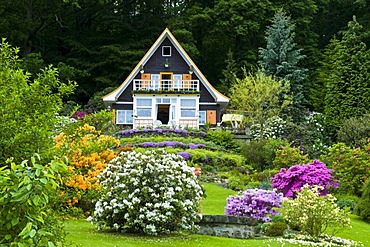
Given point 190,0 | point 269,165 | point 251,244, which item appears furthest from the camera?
point 190,0

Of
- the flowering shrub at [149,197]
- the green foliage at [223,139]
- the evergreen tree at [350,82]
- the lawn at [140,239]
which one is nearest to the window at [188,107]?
the green foliage at [223,139]

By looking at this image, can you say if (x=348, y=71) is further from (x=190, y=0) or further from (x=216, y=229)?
(x=216, y=229)

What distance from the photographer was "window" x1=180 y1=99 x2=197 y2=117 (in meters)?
40.9

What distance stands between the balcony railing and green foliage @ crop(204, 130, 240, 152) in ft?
25.1

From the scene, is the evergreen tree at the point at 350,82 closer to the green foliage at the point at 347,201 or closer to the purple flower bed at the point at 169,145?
the purple flower bed at the point at 169,145

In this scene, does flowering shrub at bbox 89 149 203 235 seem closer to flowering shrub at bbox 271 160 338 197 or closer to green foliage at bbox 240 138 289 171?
flowering shrub at bbox 271 160 338 197

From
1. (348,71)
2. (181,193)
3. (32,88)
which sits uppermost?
(348,71)

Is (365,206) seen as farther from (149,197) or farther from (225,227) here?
(149,197)

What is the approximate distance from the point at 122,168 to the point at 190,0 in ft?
153

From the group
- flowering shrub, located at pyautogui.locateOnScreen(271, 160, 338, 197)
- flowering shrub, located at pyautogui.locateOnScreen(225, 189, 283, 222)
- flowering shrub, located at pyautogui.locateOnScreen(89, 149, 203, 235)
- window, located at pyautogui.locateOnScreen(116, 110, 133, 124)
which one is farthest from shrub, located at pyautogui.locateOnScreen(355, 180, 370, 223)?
window, located at pyautogui.locateOnScreen(116, 110, 133, 124)

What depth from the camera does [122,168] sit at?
13.4m

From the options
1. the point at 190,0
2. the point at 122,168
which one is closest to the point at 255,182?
the point at 122,168

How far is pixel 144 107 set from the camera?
134 feet

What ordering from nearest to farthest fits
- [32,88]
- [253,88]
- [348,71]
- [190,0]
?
[32,88] → [253,88] → [348,71] → [190,0]
